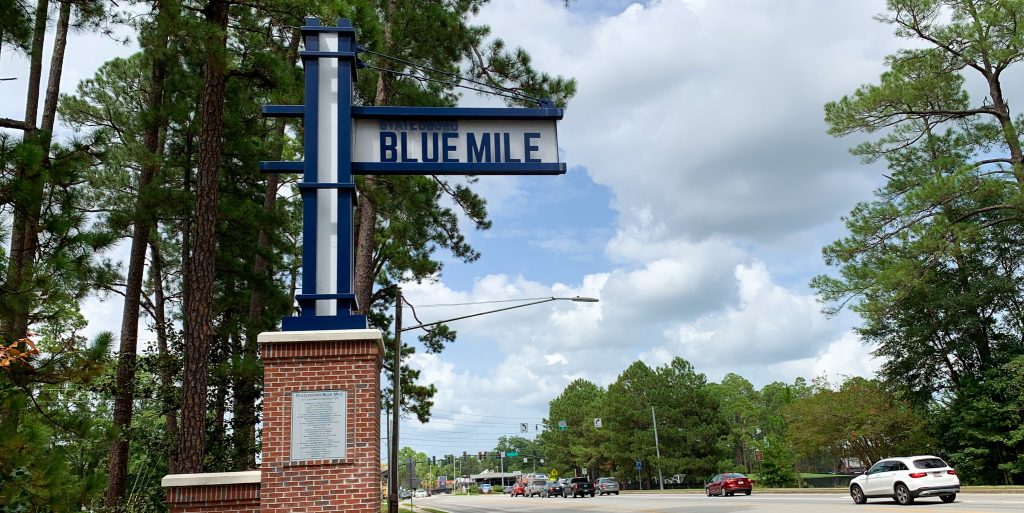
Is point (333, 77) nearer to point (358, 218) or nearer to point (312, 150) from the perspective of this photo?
point (312, 150)

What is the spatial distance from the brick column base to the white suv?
67.9 ft

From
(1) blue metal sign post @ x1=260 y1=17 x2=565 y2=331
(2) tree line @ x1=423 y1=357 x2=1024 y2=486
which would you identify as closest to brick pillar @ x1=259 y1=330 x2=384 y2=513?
(1) blue metal sign post @ x1=260 y1=17 x2=565 y2=331

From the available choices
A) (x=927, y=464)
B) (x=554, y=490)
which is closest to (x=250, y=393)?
(x=927, y=464)

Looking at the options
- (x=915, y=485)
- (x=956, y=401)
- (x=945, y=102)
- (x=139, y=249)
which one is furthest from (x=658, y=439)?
(x=139, y=249)

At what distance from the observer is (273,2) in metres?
13.4

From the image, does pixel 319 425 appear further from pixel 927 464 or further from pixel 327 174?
pixel 927 464

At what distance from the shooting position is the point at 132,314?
19781 millimetres

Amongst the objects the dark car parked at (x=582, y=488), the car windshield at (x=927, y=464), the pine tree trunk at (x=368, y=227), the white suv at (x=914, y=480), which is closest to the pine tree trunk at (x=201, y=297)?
the pine tree trunk at (x=368, y=227)

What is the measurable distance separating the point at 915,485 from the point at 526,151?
18895 millimetres

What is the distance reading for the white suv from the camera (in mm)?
23031

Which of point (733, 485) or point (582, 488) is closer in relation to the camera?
point (733, 485)

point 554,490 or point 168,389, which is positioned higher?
point 168,389

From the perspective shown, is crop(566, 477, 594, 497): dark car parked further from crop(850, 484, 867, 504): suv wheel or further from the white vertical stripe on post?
the white vertical stripe on post

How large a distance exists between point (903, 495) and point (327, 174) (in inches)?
827
